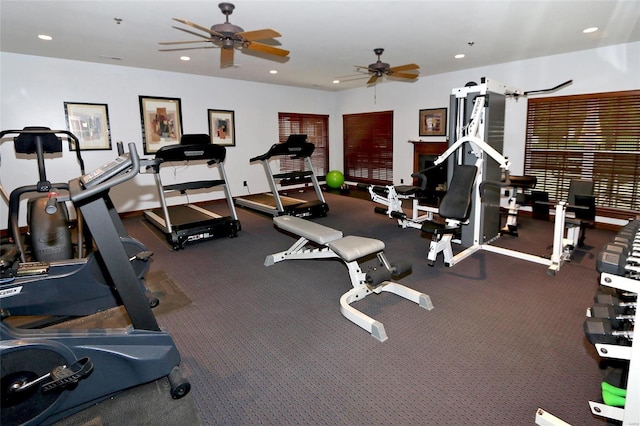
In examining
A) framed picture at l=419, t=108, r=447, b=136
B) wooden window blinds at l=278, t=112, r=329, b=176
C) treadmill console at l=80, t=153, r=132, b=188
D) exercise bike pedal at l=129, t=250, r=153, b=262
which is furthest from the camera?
wooden window blinds at l=278, t=112, r=329, b=176

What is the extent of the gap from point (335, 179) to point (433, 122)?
8.49 ft

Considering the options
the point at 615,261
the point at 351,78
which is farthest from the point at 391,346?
the point at 351,78

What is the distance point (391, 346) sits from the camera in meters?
2.24

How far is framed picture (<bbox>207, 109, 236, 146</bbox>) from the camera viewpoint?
6.95 m

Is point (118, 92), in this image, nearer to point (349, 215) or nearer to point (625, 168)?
point (349, 215)

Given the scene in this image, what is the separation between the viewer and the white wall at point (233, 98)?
4926 millimetres

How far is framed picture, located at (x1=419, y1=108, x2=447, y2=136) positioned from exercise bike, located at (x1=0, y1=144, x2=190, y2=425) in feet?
20.4

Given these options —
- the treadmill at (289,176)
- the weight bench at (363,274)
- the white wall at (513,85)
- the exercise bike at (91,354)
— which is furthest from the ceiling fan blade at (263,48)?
the white wall at (513,85)

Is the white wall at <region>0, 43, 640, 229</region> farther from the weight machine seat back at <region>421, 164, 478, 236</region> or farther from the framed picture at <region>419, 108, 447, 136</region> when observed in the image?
the weight machine seat back at <region>421, 164, 478, 236</region>

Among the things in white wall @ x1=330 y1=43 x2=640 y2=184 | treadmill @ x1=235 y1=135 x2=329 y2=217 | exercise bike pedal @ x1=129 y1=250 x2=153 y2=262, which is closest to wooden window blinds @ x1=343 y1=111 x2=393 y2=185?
white wall @ x1=330 y1=43 x2=640 y2=184

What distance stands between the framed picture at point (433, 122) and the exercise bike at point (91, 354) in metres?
6.23

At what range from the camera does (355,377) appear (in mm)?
1970

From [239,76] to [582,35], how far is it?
5.37m

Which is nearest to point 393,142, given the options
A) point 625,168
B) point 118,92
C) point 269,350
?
point 625,168
